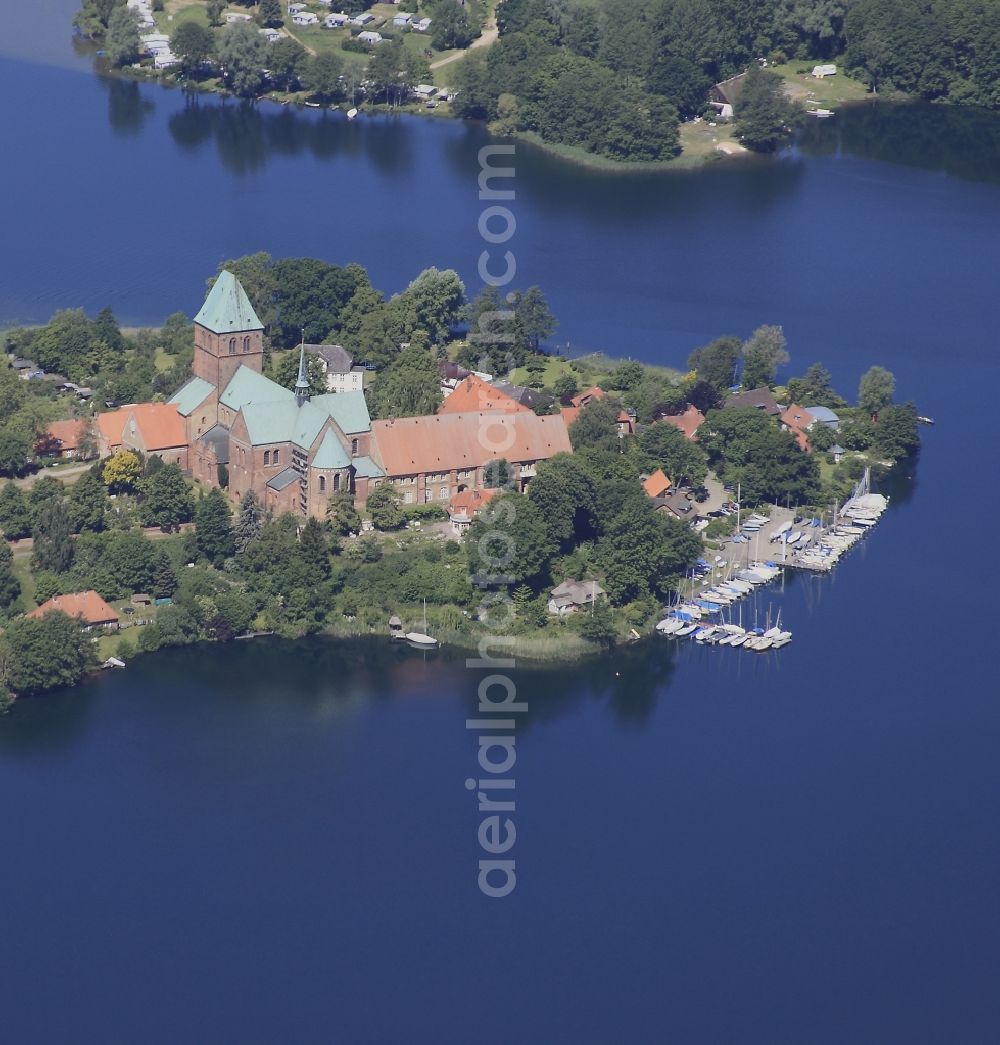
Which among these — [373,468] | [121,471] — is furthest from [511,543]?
[121,471]

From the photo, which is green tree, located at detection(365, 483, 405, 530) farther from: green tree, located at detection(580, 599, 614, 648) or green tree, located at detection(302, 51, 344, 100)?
green tree, located at detection(302, 51, 344, 100)

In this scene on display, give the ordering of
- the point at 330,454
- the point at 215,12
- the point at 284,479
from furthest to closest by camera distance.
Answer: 1. the point at 215,12
2. the point at 284,479
3. the point at 330,454

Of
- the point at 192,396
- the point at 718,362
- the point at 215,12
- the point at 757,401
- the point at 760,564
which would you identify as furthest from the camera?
the point at 215,12

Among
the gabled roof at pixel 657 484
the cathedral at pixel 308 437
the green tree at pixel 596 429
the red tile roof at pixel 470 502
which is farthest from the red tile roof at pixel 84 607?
the gabled roof at pixel 657 484

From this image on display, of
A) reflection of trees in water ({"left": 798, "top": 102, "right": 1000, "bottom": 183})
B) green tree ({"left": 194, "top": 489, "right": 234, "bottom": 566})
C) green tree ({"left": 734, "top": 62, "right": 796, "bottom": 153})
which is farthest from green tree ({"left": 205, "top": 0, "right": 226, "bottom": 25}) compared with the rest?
green tree ({"left": 194, "top": 489, "right": 234, "bottom": 566})

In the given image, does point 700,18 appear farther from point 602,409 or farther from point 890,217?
point 602,409

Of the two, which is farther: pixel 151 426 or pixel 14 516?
pixel 151 426

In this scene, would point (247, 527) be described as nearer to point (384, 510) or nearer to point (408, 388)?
point (384, 510)

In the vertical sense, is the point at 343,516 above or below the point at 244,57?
above
